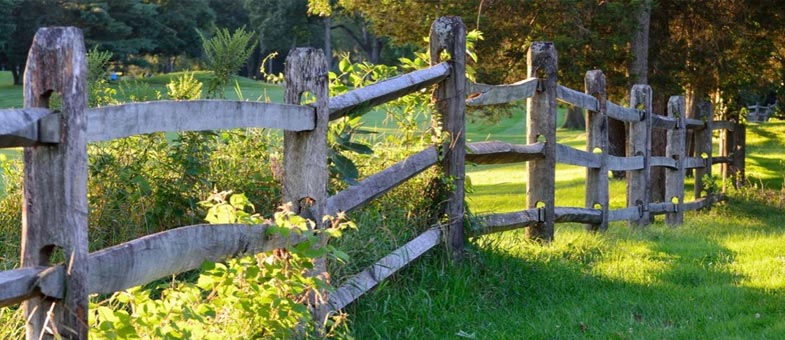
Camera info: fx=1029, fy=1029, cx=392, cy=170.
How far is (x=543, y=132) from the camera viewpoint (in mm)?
7844

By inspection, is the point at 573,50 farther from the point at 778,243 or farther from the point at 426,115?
the point at 426,115

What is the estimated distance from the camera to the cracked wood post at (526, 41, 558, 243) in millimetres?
7805

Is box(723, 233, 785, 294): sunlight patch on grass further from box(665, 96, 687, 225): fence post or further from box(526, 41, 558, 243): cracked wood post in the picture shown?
box(665, 96, 687, 225): fence post

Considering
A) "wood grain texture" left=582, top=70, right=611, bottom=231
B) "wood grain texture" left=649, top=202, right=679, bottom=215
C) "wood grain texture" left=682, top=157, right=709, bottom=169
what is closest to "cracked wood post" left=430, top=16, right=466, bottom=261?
"wood grain texture" left=582, top=70, right=611, bottom=231

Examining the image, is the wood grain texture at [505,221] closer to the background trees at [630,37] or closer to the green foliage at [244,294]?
the green foliage at [244,294]

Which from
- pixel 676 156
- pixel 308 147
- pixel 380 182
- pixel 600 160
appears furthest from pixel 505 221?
pixel 676 156

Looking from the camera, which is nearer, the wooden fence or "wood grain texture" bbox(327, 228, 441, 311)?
the wooden fence

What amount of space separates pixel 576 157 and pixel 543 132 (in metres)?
1.01

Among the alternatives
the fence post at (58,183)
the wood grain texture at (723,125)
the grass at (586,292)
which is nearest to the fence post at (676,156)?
the wood grain texture at (723,125)

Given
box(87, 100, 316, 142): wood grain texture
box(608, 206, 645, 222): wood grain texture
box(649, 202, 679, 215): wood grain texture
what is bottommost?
box(649, 202, 679, 215): wood grain texture

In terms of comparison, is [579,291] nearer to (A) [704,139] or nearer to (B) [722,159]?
(A) [704,139]

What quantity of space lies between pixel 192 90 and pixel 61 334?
2.81 m

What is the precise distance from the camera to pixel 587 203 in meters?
9.61

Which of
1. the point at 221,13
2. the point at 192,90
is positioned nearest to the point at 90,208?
the point at 192,90
